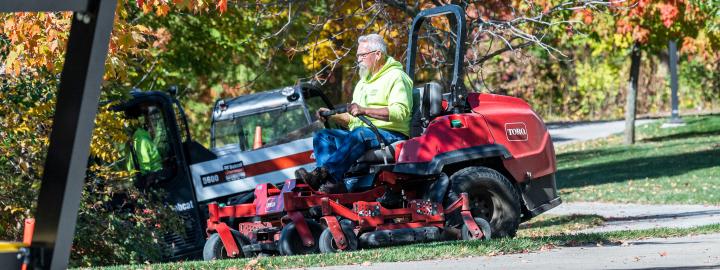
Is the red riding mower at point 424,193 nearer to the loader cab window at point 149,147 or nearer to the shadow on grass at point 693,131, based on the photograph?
the loader cab window at point 149,147

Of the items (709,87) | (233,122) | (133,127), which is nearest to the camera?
(133,127)

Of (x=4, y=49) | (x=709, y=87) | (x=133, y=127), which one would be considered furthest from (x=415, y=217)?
(x=709, y=87)

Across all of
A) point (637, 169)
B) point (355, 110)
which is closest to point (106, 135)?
point (355, 110)

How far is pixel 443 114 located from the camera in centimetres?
1120

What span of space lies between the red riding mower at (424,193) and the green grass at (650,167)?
6.30 m

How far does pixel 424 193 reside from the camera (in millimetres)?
11047

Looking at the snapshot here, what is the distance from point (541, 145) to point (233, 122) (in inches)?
263

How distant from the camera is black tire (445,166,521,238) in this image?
10852 millimetres

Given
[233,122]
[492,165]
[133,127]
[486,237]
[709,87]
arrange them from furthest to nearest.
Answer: [709,87]
[233,122]
[133,127]
[492,165]
[486,237]

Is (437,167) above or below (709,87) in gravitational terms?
below

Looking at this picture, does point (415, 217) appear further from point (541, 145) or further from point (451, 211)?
point (541, 145)

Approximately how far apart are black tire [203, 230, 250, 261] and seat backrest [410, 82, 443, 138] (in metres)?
1.72

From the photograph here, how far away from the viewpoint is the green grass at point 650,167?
757 inches

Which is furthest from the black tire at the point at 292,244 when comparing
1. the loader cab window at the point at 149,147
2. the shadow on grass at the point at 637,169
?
the shadow on grass at the point at 637,169
